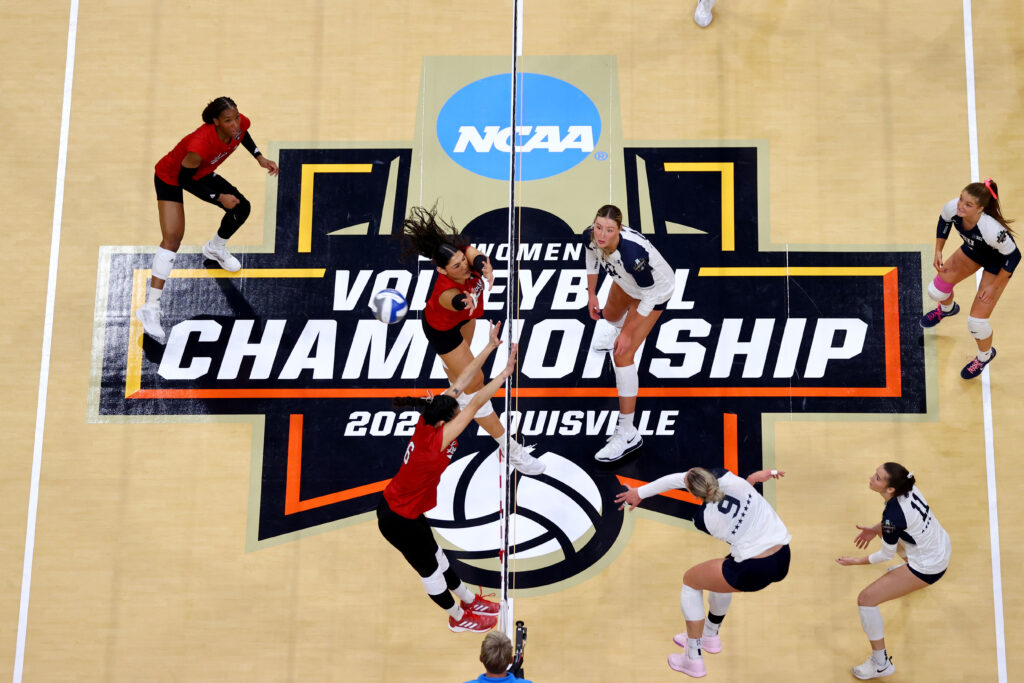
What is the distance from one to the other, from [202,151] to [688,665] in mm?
6381

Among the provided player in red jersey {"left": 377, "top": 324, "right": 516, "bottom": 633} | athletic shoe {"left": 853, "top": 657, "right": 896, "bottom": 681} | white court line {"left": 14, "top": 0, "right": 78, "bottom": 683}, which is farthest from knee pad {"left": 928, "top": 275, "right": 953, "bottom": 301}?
white court line {"left": 14, "top": 0, "right": 78, "bottom": 683}

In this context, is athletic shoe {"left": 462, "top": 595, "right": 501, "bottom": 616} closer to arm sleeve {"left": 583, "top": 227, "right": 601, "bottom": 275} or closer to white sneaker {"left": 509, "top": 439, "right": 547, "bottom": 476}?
white sneaker {"left": 509, "top": 439, "right": 547, "bottom": 476}

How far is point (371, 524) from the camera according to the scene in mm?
8875

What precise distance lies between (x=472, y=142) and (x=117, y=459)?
4.64 metres

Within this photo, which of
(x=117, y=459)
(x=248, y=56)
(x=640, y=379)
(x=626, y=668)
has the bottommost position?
(x=626, y=668)

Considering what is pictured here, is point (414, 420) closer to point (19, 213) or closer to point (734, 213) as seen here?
point (734, 213)

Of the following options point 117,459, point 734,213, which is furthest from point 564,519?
point 117,459

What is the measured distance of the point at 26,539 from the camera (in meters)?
8.88

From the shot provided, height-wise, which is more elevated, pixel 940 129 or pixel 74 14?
pixel 74 14

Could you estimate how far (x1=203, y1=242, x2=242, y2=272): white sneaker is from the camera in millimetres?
9383

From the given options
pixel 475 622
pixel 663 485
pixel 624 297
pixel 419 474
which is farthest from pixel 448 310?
pixel 475 622

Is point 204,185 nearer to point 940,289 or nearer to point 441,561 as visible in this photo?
point 441,561

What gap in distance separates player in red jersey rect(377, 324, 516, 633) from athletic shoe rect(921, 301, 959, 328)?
408 centimetres

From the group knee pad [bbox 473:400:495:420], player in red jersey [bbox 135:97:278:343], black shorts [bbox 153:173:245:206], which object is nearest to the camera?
knee pad [bbox 473:400:495:420]
